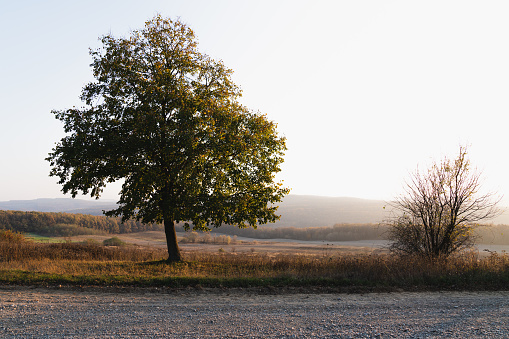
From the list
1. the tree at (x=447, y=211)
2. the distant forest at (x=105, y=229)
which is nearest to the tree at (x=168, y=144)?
the tree at (x=447, y=211)

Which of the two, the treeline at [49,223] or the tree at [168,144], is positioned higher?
the tree at [168,144]

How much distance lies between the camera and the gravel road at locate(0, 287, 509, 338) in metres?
6.65

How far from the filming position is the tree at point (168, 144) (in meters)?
16.3

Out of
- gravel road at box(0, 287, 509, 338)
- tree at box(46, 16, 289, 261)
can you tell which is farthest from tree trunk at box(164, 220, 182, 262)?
gravel road at box(0, 287, 509, 338)

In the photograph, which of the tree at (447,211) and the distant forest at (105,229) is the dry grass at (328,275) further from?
the distant forest at (105,229)

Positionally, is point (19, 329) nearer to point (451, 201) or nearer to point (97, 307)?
point (97, 307)

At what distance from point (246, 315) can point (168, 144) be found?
10.4 m

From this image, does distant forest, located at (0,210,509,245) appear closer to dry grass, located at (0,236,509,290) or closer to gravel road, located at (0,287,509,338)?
dry grass, located at (0,236,509,290)

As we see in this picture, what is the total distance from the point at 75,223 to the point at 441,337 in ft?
268

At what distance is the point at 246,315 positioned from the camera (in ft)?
25.6

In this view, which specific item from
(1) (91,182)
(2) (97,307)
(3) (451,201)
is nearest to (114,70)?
(1) (91,182)

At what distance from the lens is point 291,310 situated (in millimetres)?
8305

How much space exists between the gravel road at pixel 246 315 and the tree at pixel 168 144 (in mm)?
7159

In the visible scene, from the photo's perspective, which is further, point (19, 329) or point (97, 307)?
point (97, 307)
